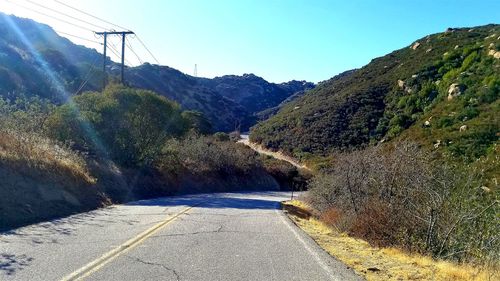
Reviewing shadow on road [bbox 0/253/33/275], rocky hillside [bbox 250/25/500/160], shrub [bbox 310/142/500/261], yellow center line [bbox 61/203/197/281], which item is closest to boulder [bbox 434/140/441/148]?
rocky hillside [bbox 250/25/500/160]

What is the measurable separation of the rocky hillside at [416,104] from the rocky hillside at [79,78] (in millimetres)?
26374

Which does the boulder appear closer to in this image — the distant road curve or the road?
the road

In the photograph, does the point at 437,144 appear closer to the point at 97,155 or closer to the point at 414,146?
the point at 414,146

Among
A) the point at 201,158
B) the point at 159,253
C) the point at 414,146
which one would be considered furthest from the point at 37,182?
the point at 201,158

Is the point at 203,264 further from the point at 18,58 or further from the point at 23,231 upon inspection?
the point at 18,58

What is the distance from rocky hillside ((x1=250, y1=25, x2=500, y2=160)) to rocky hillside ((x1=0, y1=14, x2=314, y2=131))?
26.4 metres

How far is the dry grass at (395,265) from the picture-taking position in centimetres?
750

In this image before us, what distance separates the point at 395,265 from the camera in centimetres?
843

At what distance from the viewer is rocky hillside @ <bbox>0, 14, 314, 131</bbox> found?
52906 mm

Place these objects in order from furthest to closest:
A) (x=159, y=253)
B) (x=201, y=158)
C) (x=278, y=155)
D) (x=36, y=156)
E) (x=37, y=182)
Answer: (x=278, y=155) → (x=201, y=158) → (x=36, y=156) → (x=37, y=182) → (x=159, y=253)

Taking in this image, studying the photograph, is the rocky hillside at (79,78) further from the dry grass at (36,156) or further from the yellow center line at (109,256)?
the yellow center line at (109,256)

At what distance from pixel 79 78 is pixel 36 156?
4755 centimetres

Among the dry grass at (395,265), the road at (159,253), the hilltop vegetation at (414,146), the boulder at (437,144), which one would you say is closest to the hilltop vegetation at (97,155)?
the road at (159,253)

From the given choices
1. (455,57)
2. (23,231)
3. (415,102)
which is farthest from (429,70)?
(23,231)
